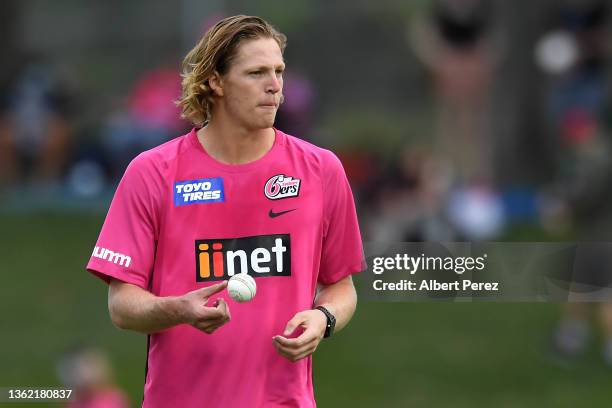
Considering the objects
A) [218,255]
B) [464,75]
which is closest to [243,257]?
[218,255]

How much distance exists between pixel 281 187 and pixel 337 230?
0.28 metres

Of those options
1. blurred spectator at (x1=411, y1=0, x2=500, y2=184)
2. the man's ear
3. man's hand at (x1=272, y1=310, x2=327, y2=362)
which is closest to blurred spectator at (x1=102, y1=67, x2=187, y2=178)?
blurred spectator at (x1=411, y1=0, x2=500, y2=184)

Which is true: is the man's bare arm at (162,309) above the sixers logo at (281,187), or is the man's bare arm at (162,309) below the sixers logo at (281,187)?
below

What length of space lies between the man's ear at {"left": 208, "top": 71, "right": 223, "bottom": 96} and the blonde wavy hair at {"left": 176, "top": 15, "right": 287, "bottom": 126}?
0.04 feet

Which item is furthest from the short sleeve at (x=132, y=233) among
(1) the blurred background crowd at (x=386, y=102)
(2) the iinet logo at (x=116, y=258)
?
(1) the blurred background crowd at (x=386, y=102)

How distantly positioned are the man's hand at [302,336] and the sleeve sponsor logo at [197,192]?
21.4 inches

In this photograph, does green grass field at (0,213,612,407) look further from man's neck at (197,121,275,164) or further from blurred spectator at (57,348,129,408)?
man's neck at (197,121,275,164)

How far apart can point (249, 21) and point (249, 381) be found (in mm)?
1292

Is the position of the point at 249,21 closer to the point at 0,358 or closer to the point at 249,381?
the point at 249,381

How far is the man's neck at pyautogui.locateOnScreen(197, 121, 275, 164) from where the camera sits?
16.1ft

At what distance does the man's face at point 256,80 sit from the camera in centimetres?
477

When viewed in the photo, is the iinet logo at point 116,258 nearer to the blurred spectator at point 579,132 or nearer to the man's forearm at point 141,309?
the man's forearm at point 141,309

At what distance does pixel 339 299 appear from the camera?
498cm

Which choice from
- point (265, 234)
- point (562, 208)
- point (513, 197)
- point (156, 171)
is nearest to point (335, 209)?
point (265, 234)
